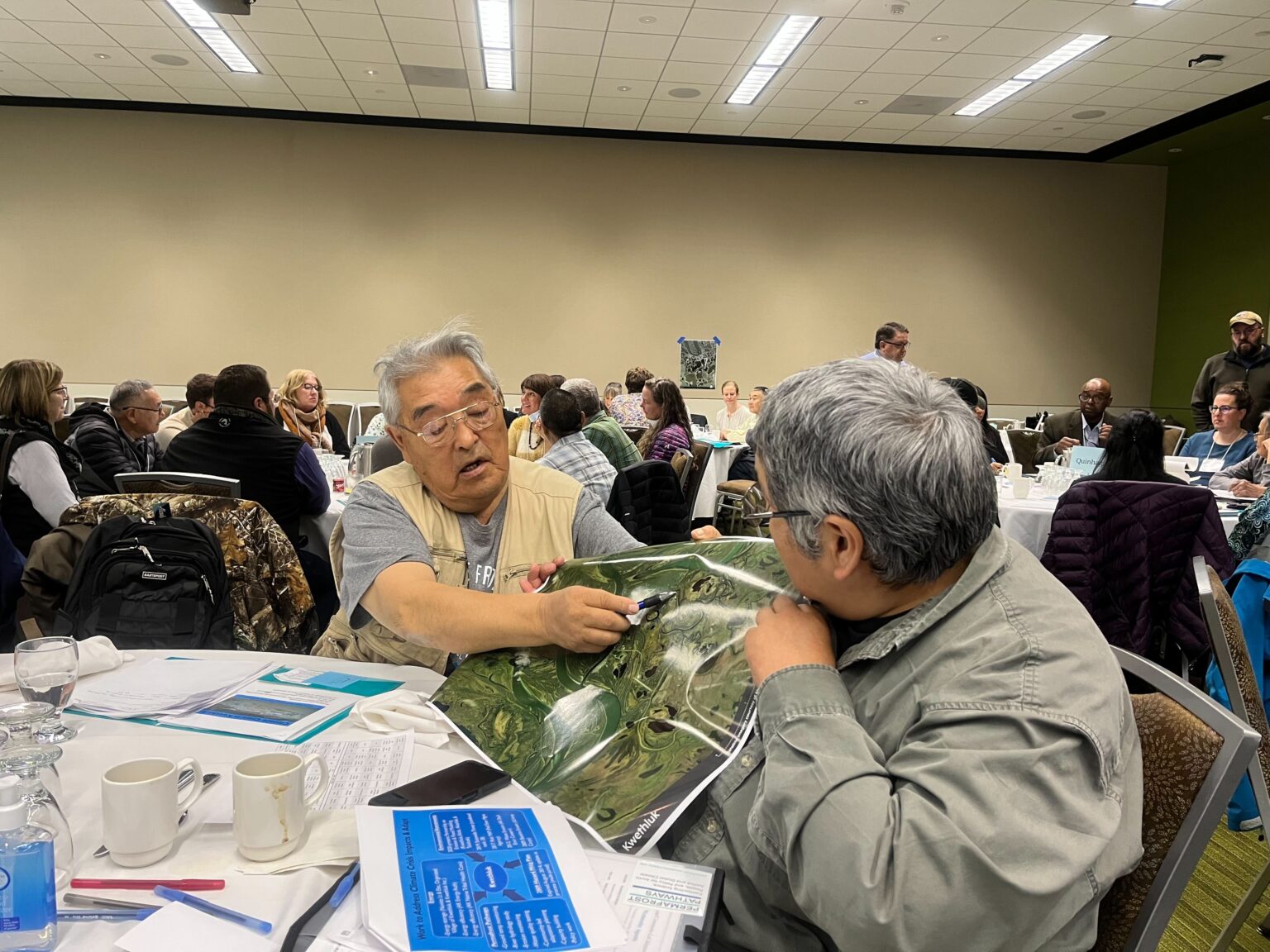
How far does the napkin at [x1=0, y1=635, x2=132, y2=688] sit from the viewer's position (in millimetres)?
1504

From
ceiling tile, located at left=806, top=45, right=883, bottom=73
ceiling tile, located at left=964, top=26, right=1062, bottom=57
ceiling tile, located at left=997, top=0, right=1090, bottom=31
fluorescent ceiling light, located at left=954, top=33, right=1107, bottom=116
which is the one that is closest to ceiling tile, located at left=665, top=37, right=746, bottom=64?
ceiling tile, located at left=806, top=45, right=883, bottom=73

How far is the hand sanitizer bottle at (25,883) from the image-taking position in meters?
0.77

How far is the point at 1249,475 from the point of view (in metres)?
4.82

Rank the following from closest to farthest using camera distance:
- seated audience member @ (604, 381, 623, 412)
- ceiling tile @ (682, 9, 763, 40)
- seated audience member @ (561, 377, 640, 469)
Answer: seated audience member @ (561, 377, 640, 469) → ceiling tile @ (682, 9, 763, 40) → seated audience member @ (604, 381, 623, 412)

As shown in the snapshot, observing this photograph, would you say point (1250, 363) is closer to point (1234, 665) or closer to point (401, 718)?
point (1234, 665)

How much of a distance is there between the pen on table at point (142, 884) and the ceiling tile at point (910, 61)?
26.1ft

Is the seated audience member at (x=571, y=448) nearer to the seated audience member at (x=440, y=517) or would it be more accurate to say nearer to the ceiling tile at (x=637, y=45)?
the seated audience member at (x=440, y=517)

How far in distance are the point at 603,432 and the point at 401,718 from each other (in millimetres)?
3244

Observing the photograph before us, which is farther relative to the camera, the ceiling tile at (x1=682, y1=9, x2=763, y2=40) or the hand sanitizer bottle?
the ceiling tile at (x1=682, y1=9, x2=763, y2=40)

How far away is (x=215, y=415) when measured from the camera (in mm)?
3609

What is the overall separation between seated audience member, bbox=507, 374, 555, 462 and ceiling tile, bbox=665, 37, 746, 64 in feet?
11.3

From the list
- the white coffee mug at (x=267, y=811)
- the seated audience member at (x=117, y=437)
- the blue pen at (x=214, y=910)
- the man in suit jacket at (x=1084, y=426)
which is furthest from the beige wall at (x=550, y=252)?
the blue pen at (x=214, y=910)

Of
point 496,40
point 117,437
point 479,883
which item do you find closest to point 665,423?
point 117,437

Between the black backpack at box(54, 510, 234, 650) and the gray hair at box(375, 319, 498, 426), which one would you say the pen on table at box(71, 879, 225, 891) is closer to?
the gray hair at box(375, 319, 498, 426)
